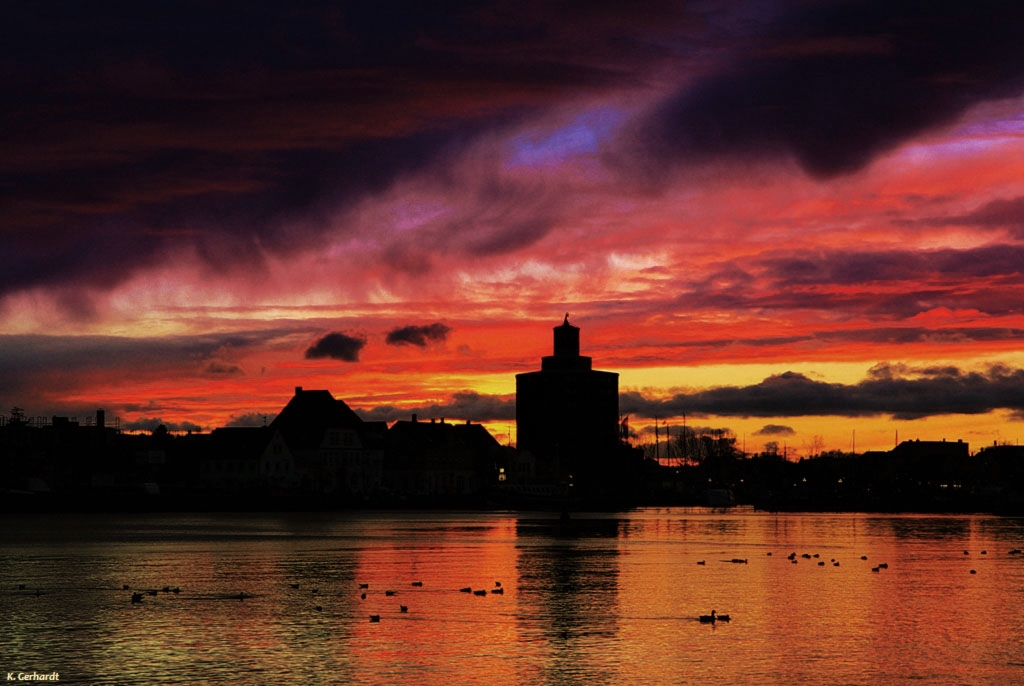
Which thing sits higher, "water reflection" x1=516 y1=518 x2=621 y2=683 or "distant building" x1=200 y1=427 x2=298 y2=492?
"distant building" x1=200 y1=427 x2=298 y2=492

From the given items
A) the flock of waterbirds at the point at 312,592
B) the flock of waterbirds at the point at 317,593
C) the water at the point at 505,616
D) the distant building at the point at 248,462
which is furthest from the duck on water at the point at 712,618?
the distant building at the point at 248,462

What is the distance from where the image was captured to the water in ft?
111

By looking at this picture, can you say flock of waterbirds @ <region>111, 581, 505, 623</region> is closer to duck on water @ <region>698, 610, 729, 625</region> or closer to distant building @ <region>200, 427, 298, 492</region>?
duck on water @ <region>698, 610, 729, 625</region>

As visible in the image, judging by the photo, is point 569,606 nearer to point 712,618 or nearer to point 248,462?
point 712,618

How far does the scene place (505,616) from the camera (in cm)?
4484

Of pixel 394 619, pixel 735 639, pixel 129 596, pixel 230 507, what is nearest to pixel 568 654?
pixel 735 639

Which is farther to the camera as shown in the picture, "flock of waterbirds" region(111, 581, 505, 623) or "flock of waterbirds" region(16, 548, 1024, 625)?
"flock of waterbirds" region(111, 581, 505, 623)

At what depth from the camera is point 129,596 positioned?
51.4 meters

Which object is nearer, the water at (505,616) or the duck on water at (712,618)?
the water at (505,616)

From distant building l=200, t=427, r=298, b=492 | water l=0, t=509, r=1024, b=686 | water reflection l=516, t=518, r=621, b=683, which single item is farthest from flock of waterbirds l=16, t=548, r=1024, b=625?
distant building l=200, t=427, r=298, b=492

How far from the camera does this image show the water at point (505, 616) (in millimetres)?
33719

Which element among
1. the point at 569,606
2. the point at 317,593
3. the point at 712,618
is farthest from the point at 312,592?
the point at 712,618

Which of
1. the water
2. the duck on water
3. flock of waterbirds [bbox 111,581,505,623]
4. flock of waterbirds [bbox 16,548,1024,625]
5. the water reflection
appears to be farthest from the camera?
flock of waterbirds [bbox 111,581,505,623]

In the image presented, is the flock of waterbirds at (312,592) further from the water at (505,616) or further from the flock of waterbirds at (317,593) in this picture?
the water at (505,616)
